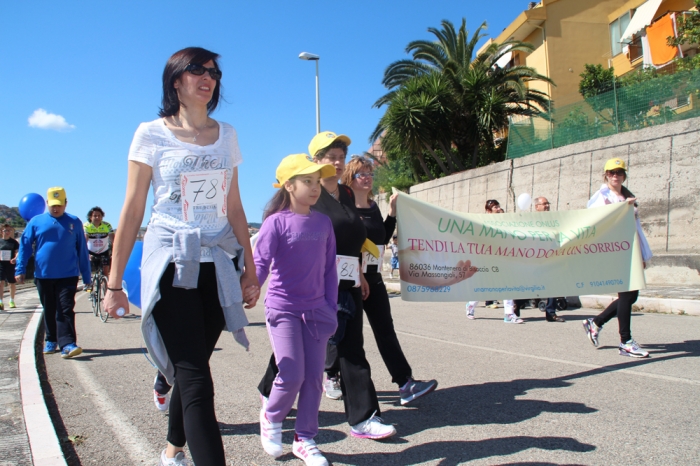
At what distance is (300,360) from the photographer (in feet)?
10.5

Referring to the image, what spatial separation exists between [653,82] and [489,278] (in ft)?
35.5

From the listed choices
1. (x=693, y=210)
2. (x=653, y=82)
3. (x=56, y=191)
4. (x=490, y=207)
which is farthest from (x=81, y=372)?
(x=653, y=82)

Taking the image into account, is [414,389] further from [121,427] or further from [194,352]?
[194,352]

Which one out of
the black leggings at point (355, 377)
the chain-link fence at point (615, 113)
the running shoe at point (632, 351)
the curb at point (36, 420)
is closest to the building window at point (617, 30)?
the chain-link fence at point (615, 113)

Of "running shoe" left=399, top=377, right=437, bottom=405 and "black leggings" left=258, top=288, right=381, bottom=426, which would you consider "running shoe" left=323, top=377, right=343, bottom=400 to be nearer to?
"running shoe" left=399, top=377, right=437, bottom=405

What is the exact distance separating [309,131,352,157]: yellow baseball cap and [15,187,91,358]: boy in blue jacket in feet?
14.2

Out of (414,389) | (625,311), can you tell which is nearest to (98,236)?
(414,389)

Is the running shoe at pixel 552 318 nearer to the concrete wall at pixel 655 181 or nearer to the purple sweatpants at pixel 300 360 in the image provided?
the concrete wall at pixel 655 181

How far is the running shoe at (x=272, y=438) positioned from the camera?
3.22 metres

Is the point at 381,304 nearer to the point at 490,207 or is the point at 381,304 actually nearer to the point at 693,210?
the point at 490,207

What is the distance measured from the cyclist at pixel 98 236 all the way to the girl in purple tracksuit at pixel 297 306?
375 inches

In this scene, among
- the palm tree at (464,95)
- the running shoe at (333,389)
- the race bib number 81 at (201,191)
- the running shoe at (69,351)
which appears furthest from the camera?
the palm tree at (464,95)

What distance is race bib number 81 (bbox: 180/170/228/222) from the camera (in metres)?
2.61

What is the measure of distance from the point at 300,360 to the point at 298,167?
3.59ft
